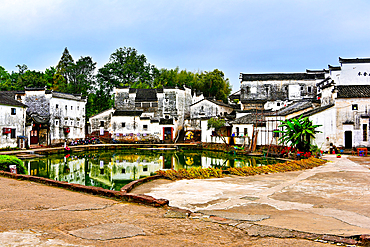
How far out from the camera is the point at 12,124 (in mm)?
27219

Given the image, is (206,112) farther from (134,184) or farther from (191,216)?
(191,216)

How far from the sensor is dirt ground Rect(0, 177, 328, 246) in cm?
446

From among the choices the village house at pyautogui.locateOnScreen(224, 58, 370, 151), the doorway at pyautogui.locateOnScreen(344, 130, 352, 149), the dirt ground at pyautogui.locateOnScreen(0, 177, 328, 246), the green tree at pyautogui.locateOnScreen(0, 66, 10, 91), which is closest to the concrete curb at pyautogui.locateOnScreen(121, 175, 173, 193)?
the dirt ground at pyautogui.locateOnScreen(0, 177, 328, 246)

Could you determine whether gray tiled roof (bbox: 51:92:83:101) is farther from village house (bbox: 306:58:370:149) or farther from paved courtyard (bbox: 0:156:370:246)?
paved courtyard (bbox: 0:156:370:246)

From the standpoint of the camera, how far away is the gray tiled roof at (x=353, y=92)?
2312cm

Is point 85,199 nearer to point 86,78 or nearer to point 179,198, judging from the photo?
point 179,198

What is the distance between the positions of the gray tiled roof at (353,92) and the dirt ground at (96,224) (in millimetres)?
21295

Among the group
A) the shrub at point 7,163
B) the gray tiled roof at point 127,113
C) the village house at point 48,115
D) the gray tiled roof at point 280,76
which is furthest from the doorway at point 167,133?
the shrub at point 7,163

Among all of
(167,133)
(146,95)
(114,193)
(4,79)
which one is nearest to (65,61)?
(4,79)

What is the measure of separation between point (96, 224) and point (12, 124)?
1017 inches

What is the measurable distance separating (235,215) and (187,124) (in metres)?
36.8

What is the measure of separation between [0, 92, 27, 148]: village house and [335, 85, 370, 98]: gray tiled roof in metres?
26.8

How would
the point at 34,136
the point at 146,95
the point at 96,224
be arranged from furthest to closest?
the point at 146,95
the point at 34,136
the point at 96,224

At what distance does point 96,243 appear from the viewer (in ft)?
14.3
